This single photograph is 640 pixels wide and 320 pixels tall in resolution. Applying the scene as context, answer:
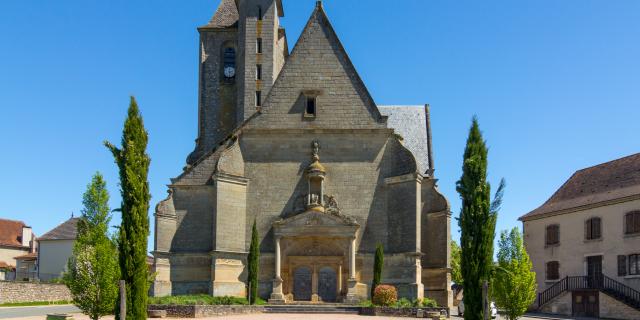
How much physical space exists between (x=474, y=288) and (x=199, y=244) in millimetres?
17788

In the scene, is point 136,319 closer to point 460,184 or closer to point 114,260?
point 114,260

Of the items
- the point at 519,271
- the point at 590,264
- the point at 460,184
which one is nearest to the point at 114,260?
the point at 460,184

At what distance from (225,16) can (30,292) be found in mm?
22998

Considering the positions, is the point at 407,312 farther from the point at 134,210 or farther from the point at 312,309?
the point at 134,210

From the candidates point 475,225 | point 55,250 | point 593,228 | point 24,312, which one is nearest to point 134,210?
point 475,225

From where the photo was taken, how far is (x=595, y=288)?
3997cm

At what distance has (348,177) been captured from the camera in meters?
35.3

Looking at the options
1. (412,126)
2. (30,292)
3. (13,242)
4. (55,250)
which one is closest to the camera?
(412,126)

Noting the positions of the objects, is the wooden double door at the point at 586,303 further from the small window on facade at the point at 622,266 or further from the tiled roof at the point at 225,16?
the tiled roof at the point at 225,16

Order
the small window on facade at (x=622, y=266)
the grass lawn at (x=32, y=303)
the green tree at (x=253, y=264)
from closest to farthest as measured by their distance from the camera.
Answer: the green tree at (x=253, y=264), the small window on facade at (x=622, y=266), the grass lawn at (x=32, y=303)

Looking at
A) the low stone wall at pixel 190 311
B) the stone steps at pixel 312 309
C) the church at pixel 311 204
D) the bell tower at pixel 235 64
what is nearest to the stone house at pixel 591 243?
the church at pixel 311 204

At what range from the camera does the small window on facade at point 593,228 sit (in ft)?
135

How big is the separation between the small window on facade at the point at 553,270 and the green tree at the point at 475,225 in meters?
26.3

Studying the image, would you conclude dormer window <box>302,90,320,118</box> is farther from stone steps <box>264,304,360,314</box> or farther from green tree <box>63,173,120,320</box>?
green tree <box>63,173,120,320</box>
